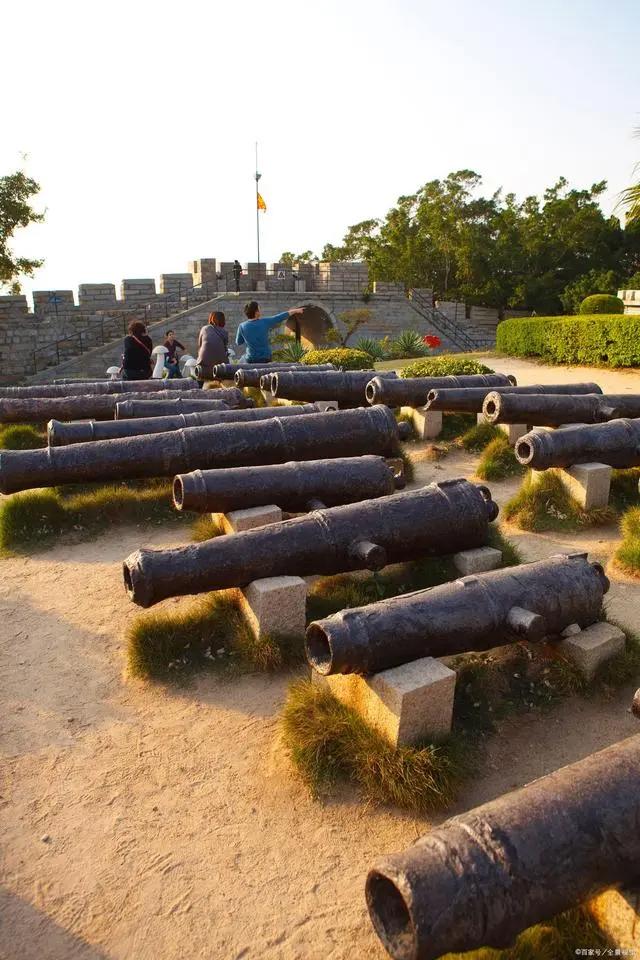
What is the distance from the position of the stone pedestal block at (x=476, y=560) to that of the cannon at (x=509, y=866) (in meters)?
2.59

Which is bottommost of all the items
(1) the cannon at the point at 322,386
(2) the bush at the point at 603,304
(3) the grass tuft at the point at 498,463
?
(3) the grass tuft at the point at 498,463

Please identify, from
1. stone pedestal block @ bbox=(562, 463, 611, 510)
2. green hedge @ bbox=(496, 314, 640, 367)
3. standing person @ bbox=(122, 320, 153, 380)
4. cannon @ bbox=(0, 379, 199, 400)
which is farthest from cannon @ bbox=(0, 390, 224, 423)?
green hedge @ bbox=(496, 314, 640, 367)

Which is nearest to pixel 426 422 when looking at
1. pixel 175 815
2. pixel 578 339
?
pixel 175 815

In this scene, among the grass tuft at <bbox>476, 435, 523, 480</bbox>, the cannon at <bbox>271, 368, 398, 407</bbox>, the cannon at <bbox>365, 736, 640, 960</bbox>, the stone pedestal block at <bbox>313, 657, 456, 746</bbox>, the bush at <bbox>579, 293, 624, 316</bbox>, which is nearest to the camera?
the cannon at <bbox>365, 736, 640, 960</bbox>

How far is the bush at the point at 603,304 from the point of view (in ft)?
70.9

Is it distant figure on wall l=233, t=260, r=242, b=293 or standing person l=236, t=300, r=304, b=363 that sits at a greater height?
distant figure on wall l=233, t=260, r=242, b=293

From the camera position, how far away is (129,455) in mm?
6727

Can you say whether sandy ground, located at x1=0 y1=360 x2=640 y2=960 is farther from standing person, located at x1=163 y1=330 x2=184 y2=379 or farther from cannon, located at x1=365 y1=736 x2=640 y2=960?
standing person, located at x1=163 y1=330 x2=184 y2=379

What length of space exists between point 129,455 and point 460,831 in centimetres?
503

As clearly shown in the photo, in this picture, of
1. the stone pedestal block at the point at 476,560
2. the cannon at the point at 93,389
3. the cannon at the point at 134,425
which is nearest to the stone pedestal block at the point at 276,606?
the stone pedestal block at the point at 476,560

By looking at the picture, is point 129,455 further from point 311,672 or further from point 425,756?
point 425,756

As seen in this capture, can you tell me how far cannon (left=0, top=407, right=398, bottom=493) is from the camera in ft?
21.8

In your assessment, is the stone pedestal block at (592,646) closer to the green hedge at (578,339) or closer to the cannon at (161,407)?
the cannon at (161,407)

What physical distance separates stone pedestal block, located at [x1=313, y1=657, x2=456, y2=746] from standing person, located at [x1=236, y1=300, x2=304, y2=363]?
8664 mm
